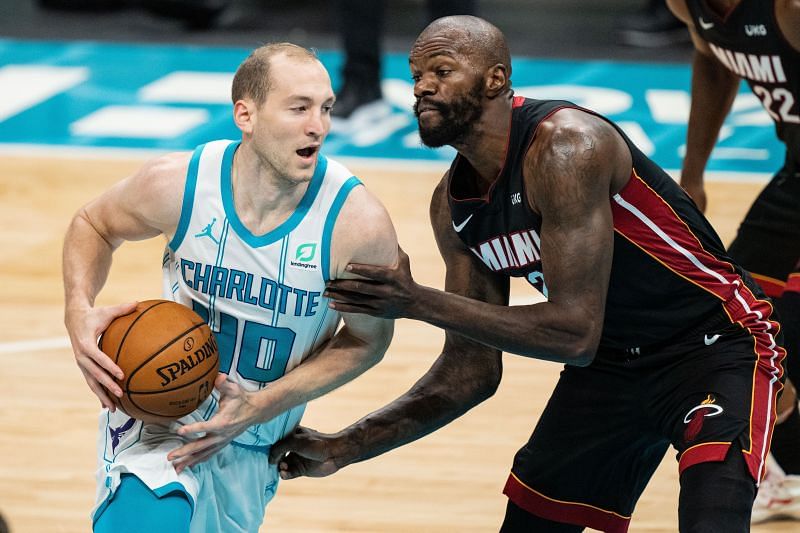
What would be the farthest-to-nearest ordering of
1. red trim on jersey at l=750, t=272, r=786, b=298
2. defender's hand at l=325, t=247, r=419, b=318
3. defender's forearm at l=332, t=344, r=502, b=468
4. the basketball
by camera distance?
red trim on jersey at l=750, t=272, r=786, b=298 < defender's forearm at l=332, t=344, r=502, b=468 < the basketball < defender's hand at l=325, t=247, r=419, b=318

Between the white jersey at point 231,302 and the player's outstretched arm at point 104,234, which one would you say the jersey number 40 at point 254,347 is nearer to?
the white jersey at point 231,302

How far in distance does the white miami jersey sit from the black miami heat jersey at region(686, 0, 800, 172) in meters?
1.97

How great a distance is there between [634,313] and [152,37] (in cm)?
1031

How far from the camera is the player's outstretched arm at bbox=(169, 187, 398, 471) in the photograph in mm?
3822

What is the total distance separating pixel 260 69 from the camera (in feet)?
12.7

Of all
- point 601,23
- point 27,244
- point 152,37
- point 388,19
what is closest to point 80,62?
point 152,37

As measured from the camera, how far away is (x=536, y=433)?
445cm

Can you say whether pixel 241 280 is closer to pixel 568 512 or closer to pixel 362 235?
pixel 362 235

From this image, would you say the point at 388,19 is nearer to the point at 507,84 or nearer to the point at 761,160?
the point at 761,160

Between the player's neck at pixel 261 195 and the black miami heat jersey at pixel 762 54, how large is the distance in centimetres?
212

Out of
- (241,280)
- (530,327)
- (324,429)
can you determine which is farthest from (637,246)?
(324,429)

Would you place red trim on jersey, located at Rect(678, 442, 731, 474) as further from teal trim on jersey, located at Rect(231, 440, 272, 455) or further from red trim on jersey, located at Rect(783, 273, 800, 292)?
red trim on jersey, located at Rect(783, 273, 800, 292)

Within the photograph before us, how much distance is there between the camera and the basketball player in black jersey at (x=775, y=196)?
5152mm

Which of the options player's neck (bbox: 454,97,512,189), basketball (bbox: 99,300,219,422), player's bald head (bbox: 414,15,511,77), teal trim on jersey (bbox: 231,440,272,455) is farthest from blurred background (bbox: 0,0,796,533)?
player's bald head (bbox: 414,15,511,77)
